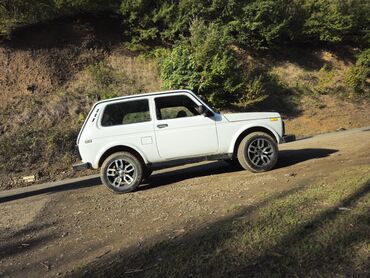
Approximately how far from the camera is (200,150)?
9.03 m

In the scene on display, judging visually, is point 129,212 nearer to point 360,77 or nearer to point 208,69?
point 208,69

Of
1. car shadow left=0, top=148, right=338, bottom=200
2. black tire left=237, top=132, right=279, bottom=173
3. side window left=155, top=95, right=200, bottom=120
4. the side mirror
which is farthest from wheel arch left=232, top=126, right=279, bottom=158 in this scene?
side window left=155, top=95, right=200, bottom=120

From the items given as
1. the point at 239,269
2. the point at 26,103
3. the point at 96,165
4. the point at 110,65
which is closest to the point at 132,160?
the point at 96,165

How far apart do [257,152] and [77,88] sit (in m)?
12.3

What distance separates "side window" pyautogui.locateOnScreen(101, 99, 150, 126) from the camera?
902 cm

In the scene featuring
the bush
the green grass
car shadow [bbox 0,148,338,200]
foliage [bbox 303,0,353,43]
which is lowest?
car shadow [bbox 0,148,338,200]

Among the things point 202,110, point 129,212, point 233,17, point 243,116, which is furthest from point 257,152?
point 233,17

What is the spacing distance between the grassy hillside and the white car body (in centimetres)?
568

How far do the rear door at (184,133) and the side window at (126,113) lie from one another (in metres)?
0.26

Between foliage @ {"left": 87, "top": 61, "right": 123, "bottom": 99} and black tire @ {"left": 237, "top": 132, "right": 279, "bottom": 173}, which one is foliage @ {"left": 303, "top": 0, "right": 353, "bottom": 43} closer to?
foliage @ {"left": 87, "top": 61, "right": 123, "bottom": 99}

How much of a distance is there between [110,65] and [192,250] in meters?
17.5

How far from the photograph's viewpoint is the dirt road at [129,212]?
536cm

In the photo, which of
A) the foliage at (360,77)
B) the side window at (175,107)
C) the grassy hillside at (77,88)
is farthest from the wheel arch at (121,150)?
the foliage at (360,77)

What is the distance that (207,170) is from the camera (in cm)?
1063
